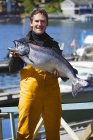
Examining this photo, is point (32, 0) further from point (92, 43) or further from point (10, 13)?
point (92, 43)

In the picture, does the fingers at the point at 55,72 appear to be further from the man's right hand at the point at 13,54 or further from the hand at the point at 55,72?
the man's right hand at the point at 13,54

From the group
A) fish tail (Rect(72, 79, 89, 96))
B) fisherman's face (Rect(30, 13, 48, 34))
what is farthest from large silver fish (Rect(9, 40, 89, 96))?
fisherman's face (Rect(30, 13, 48, 34))

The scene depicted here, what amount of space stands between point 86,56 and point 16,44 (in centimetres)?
1722

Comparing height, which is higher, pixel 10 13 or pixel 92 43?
pixel 92 43

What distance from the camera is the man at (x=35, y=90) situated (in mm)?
4723

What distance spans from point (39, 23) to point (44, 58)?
329 mm

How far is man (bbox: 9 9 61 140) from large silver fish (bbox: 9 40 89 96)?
0.06 metres

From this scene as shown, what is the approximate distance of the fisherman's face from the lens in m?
4.75

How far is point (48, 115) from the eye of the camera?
4.80 meters

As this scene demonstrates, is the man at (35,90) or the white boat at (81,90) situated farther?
the white boat at (81,90)

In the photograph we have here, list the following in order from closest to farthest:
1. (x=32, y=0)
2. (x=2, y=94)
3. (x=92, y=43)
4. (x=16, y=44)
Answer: (x=16, y=44) < (x=2, y=94) < (x=92, y=43) < (x=32, y=0)

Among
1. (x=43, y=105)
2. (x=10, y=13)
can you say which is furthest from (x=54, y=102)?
(x=10, y=13)

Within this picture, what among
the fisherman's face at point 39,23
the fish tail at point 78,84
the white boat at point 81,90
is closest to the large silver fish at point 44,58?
the fish tail at point 78,84

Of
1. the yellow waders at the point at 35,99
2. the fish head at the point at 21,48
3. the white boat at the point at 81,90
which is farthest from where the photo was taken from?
the white boat at the point at 81,90
